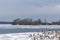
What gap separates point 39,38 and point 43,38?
380mm

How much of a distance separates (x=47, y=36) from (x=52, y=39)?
198 mm

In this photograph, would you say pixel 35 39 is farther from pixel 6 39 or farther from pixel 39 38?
pixel 6 39

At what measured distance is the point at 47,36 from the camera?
6262mm

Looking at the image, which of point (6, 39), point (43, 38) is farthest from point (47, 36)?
point (6, 39)

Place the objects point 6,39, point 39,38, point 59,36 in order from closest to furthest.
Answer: point 59,36
point 39,38
point 6,39

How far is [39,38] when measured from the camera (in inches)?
257

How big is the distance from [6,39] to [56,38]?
304 cm

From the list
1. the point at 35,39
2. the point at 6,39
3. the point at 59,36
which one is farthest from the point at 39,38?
the point at 6,39

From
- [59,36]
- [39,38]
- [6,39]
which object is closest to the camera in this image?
[59,36]

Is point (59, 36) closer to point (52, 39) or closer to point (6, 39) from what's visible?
point (52, 39)

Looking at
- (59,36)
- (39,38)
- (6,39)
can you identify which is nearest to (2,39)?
(6,39)

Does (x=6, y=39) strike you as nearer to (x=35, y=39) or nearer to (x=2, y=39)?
(x=2, y=39)

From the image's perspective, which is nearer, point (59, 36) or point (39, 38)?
point (59, 36)

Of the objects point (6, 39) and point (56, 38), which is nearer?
point (56, 38)
